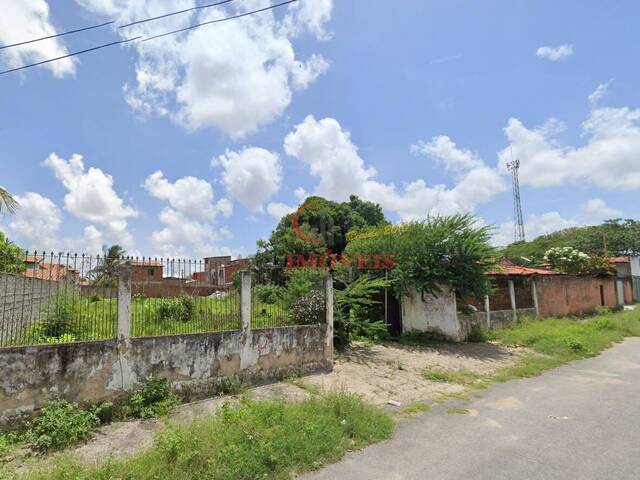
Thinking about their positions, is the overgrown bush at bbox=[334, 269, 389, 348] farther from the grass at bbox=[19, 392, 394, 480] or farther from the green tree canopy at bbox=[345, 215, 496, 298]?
the grass at bbox=[19, 392, 394, 480]

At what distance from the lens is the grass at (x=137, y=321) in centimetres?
627

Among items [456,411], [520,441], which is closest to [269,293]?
[456,411]

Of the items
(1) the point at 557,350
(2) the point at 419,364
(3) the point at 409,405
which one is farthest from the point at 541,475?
(1) the point at 557,350

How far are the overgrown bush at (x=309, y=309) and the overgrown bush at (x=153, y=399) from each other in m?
3.42

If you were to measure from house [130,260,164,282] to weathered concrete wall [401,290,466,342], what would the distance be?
30.3 feet

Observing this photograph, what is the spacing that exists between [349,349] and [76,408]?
22.8 feet

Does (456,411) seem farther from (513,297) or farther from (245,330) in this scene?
(513,297)

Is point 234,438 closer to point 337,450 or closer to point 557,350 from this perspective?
point 337,450

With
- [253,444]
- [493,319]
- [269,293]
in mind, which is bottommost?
[253,444]

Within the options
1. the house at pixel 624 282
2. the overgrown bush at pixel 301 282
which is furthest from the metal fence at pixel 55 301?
the house at pixel 624 282

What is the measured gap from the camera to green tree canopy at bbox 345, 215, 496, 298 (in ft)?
44.9

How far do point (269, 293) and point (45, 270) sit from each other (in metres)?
4.17

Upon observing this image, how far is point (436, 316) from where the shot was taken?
14.4 meters

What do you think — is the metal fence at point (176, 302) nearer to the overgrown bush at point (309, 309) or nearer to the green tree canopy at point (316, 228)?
the overgrown bush at point (309, 309)
